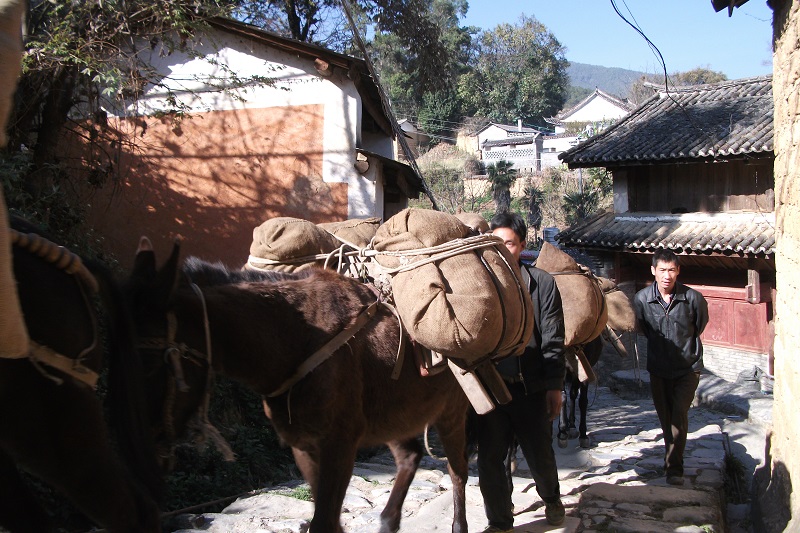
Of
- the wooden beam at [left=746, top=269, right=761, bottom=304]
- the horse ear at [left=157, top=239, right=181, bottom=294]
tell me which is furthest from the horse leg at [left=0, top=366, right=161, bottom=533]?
the wooden beam at [left=746, top=269, right=761, bottom=304]

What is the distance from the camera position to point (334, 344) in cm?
336

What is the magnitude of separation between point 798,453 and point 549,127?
185 ft

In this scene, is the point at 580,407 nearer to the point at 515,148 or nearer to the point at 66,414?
the point at 66,414

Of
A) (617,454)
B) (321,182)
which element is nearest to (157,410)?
(617,454)

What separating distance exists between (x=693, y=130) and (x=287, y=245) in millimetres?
15897

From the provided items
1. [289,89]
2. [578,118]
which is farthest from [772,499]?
[578,118]

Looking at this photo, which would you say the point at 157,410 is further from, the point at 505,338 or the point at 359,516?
the point at 359,516

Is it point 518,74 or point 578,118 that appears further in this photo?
point 578,118

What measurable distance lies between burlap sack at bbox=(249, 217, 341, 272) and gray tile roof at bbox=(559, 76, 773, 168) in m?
12.9

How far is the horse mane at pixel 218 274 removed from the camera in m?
3.25

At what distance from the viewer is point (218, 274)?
3.36 meters

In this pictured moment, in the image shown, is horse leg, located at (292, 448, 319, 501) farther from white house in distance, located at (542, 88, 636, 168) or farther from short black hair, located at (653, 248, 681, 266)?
white house in distance, located at (542, 88, 636, 168)

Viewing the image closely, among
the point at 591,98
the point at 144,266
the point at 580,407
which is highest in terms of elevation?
the point at 591,98

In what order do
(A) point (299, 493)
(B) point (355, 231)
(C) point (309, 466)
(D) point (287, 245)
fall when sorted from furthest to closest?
(A) point (299, 493) → (B) point (355, 231) → (D) point (287, 245) → (C) point (309, 466)
